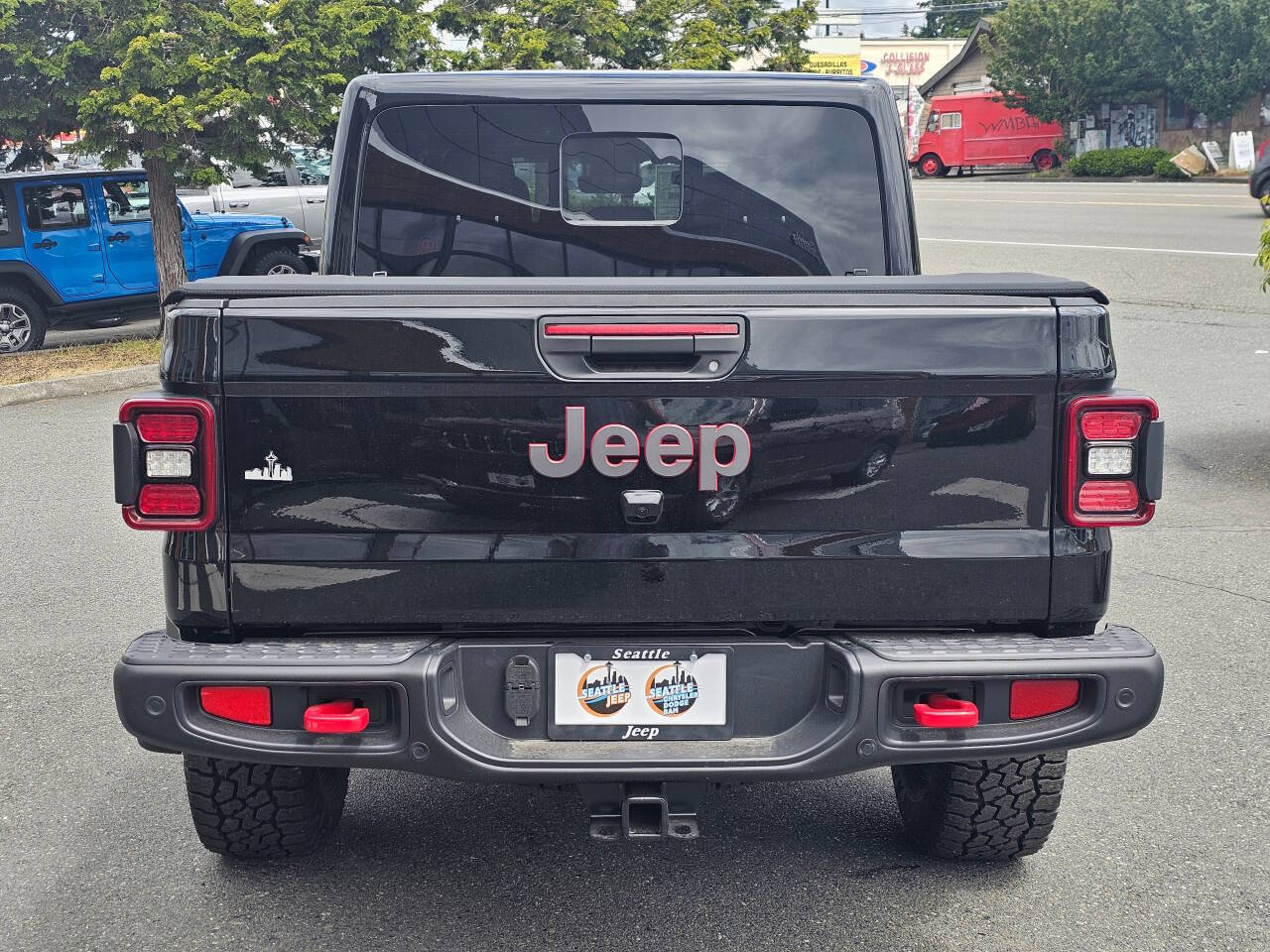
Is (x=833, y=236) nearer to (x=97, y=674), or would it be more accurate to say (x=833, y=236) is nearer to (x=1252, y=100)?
(x=97, y=674)

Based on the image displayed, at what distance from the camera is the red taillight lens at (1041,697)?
2.93 metres

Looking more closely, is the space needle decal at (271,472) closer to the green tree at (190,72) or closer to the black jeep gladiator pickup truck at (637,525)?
the black jeep gladiator pickup truck at (637,525)

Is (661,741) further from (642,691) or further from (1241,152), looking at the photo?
(1241,152)

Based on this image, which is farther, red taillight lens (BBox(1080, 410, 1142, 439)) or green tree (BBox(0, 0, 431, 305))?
green tree (BBox(0, 0, 431, 305))

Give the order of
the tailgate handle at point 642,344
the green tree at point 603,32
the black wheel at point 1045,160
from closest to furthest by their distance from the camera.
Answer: the tailgate handle at point 642,344 < the green tree at point 603,32 < the black wheel at point 1045,160

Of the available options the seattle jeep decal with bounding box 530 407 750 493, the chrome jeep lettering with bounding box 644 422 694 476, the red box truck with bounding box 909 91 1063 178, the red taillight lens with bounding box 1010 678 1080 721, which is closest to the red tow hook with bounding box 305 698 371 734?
the seattle jeep decal with bounding box 530 407 750 493

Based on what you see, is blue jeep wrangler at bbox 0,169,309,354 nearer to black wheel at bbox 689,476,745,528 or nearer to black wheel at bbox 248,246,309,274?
black wheel at bbox 248,246,309,274

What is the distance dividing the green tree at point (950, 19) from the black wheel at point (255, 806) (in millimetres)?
100275

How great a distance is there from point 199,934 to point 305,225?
623 inches

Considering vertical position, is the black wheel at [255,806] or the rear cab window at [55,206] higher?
the rear cab window at [55,206]

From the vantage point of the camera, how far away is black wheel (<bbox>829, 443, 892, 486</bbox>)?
9.45 feet

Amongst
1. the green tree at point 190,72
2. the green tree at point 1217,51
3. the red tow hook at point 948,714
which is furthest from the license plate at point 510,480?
the green tree at point 1217,51

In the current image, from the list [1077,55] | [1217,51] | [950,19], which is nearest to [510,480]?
[1217,51]

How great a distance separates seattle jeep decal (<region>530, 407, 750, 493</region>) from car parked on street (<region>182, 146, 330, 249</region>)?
51.0 feet
